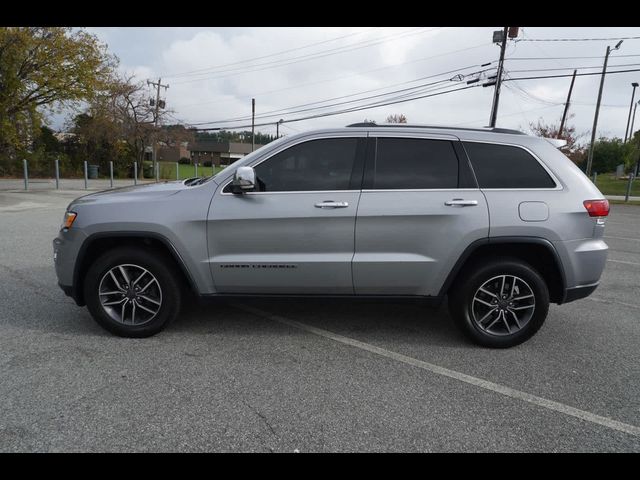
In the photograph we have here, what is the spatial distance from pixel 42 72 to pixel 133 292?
22100mm

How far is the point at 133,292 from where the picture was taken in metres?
3.67

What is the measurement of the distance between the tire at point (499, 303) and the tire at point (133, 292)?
2.49 m

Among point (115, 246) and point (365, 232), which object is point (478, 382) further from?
point (115, 246)

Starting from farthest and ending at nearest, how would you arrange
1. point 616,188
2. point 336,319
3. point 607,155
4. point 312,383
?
point 607,155, point 616,188, point 336,319, point 312,383

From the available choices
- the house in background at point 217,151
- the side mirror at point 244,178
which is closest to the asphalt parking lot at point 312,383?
the side mirror at point 244,178

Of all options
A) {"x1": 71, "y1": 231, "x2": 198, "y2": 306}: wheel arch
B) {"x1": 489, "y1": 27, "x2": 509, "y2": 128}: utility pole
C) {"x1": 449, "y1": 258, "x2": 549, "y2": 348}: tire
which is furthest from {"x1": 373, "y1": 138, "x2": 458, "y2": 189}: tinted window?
{"x1": 489, "y1": 27, "x2": 509, "y2": 128}: utility pole

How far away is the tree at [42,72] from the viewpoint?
1947cm

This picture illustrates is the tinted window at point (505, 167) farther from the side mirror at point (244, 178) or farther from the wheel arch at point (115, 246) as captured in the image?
the wheel arch at point (115, 246)

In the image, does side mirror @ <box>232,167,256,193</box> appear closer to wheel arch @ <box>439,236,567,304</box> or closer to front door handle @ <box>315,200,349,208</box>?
front door handle @ <box>315,200,349,208</box>

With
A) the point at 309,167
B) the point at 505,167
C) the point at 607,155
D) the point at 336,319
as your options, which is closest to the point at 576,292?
the point at 505,167

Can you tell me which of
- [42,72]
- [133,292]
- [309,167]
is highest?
[42,72]

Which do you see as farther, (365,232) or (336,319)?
(336,319)
